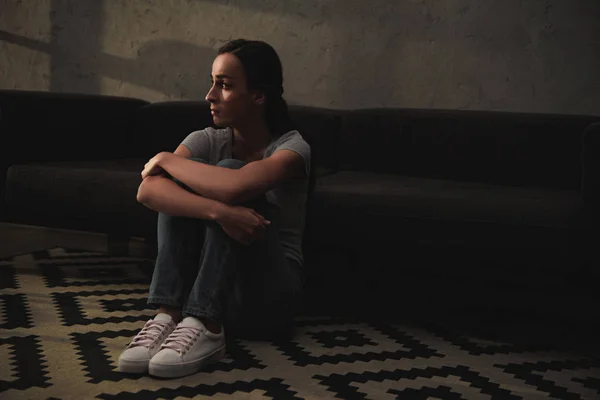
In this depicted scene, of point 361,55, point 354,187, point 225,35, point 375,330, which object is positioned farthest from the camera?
point 225,35

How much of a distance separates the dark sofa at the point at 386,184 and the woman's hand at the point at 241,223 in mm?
353


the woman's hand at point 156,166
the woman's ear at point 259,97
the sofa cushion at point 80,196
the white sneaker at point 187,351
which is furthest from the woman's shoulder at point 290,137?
the sofa cushion at point 80,196

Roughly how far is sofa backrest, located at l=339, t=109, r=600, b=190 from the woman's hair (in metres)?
0.82

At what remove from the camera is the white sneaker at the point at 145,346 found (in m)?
1.73

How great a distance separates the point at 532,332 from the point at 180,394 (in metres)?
1.10

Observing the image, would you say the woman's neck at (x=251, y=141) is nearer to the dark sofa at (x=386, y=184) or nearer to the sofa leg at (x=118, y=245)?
the dark sofa at (x=386, y=184)

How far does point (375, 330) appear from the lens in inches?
87.0

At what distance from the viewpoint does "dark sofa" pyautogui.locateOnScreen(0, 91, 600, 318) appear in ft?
6.81

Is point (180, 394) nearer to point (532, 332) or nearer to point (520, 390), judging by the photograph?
point (520, 390)

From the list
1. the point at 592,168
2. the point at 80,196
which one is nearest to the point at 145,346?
the point at 80,196

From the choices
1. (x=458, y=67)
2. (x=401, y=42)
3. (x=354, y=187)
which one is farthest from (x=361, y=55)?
(x=354, y=187)

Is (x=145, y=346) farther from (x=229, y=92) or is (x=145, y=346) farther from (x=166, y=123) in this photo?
(x=166, y=123)

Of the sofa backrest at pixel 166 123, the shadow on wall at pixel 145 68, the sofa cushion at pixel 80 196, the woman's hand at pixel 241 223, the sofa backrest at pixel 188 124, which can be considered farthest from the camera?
the shadow on wall at pixel 145 68

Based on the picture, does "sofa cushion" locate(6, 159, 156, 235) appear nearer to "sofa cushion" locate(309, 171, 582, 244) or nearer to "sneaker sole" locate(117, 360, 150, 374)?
"sofa cushion" locate(309, 171, 582, 244)
